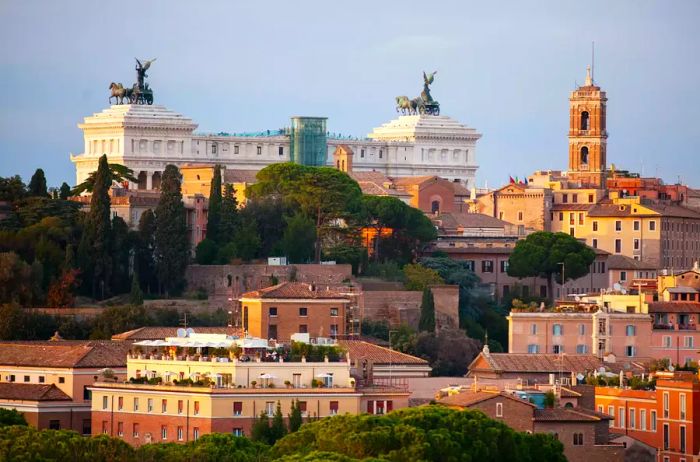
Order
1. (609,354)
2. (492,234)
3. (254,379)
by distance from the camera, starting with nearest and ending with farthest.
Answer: (254,379) → (609,354) → (492,234)

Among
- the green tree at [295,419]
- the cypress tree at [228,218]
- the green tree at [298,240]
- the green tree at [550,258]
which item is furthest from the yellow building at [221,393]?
the green tree at [550,258]

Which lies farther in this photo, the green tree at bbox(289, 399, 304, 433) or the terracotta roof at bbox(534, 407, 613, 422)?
the terracotta roof at bbox(534, 407, 613, 422)

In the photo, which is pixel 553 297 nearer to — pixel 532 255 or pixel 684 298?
pixel 532 255

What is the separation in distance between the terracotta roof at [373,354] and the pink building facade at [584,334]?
9256mm

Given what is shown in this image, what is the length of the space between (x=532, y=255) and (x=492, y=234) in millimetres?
9342

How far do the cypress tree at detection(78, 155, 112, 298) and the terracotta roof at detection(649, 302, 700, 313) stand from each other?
1828 cm

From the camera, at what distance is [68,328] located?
97.8 metres

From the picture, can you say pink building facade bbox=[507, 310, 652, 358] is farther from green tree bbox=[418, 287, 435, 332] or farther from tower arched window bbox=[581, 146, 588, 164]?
tower arched window bbox=[581, 146, 588, 164]

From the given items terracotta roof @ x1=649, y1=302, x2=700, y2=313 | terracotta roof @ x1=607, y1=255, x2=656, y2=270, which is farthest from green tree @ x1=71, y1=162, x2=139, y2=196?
terracotta roof @ x1=649, y1=302, x2=700, y2=313

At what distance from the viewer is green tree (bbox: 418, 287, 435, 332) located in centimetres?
10662

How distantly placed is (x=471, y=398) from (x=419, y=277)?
37385mm

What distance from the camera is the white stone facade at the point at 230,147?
146 meters

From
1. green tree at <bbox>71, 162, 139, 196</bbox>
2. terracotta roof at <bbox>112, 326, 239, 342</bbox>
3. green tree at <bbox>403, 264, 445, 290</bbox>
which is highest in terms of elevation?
green tree at <bbox>71, 162, 139, 196</bbox>

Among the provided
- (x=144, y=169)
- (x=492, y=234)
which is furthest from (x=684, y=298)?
(x=144, y=169)
